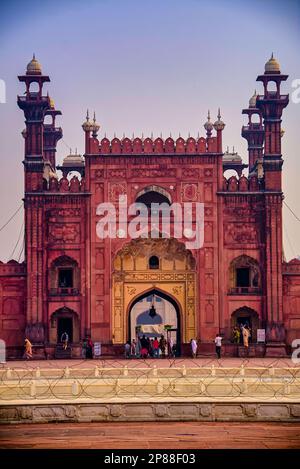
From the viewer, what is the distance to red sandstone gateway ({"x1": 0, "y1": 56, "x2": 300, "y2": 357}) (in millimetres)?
27266

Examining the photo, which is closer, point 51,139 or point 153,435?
point 153,435

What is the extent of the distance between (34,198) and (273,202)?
7.76 m

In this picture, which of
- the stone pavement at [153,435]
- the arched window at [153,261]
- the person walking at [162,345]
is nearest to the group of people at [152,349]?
the person walking at [162,345]

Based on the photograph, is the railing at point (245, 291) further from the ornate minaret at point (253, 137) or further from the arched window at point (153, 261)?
the ornate minaret at point (253, 137)

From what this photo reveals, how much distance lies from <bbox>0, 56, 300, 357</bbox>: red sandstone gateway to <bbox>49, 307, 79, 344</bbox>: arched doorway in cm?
3

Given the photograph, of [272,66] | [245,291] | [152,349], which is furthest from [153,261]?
[272,66]

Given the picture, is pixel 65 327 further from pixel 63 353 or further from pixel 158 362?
pixel 158 362

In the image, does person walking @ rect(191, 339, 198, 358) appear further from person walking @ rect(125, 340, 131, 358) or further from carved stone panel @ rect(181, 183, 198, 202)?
carved stone panel @ rect(181, 183, 198, 202)

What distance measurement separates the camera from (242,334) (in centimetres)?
2728

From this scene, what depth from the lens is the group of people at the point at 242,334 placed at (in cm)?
2683

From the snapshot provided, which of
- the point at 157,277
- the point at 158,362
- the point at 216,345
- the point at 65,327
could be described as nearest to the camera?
the point at 158,362

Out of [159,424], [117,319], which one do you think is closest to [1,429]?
[159,424]
